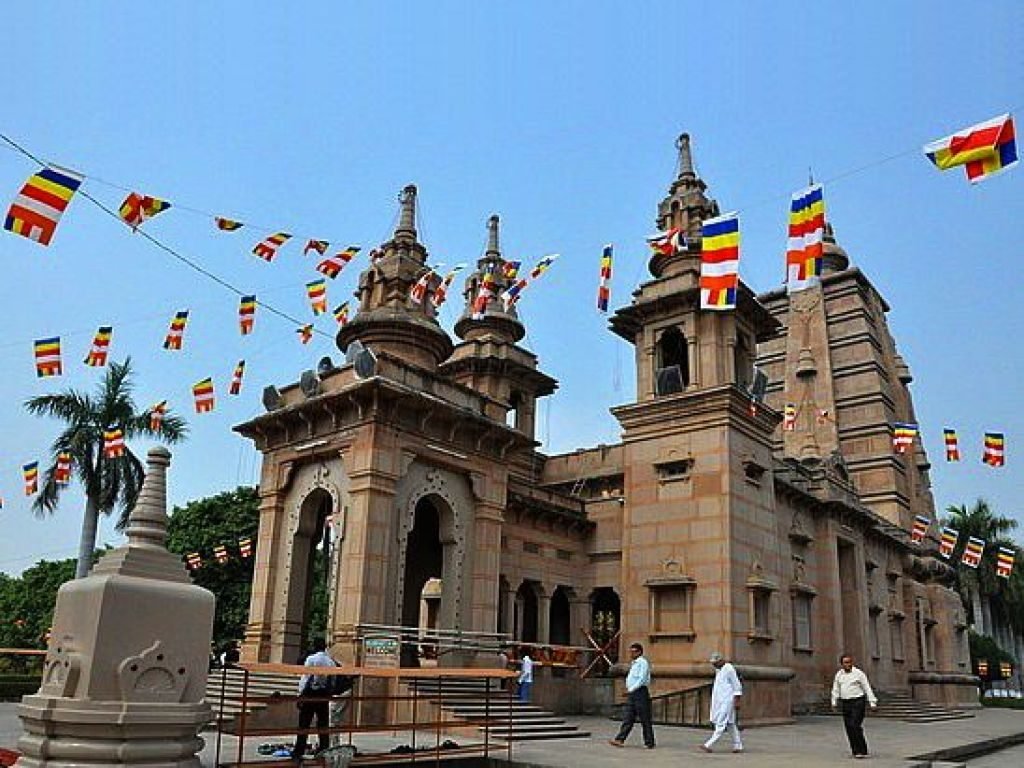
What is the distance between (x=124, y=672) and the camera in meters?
7.86

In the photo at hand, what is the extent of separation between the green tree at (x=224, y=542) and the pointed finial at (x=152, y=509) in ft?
105

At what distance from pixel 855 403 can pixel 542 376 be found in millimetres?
19268

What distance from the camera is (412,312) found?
24094mm

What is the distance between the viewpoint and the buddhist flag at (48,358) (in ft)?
71.6

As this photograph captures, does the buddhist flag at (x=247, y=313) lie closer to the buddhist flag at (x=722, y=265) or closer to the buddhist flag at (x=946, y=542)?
the buddhist flag at (x=722, y=265)

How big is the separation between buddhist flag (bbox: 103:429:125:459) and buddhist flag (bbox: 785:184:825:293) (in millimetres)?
22775

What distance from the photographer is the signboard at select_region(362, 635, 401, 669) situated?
1727cm

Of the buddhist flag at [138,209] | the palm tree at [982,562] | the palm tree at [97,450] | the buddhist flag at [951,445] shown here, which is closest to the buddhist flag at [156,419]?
the palm tree at [97,450]

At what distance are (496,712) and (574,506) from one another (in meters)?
11.3

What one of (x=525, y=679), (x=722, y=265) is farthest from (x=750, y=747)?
(x=722, y=265)

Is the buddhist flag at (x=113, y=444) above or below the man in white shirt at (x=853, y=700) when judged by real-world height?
above

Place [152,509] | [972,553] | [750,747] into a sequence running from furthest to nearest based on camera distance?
[972,553]
[750,747]
[152,509]

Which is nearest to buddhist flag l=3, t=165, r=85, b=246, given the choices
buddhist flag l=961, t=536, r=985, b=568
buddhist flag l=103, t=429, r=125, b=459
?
buddhist flag l=103, t=429, r=125, b=459

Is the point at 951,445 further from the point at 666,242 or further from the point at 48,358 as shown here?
the point at 48,358
